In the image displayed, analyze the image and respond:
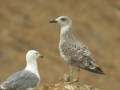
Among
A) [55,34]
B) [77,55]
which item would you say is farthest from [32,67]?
[55,34]

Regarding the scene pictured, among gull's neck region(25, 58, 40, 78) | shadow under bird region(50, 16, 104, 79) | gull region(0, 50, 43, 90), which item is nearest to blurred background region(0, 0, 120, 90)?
gull's neck region(25, 58, 40, 78)

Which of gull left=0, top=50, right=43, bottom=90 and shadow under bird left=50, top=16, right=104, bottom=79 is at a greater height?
shadow under bird left=50, top=16, right=104, bottom=79

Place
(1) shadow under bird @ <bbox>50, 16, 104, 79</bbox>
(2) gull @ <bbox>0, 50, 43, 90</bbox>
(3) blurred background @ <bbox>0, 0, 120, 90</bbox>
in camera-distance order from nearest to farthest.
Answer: (2) gull @ <bbox>0, 50, 43, 90</bbox> < (1) shadow under bird @ <bbox>50, 16, 104, 79</bbox> < (3) blurred background @ <bbox>0, 0, 120, 90</bbox>

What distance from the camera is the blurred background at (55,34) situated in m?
39.2

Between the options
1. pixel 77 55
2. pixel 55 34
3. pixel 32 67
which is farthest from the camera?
pixel 55 34

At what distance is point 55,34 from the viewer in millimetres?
Result: 43438

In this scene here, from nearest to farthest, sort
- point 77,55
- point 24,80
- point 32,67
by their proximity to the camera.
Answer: point 24,80 < point 77,55 < point 32,67

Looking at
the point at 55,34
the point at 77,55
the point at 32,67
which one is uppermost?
the point at 55,34

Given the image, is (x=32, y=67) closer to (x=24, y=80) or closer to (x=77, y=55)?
(x=24, y=80)

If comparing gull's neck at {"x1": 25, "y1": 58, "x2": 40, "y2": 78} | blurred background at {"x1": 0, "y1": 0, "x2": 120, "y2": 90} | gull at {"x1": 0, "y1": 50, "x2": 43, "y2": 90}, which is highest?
blurred background at {"x1": 0, "y1": 0, "x2": 120, "y2": 90}

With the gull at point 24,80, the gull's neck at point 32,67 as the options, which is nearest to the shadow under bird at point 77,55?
the gull's neck at point 32,67

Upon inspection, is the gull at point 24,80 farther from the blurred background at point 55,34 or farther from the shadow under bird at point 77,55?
the blurred background at point 55,34

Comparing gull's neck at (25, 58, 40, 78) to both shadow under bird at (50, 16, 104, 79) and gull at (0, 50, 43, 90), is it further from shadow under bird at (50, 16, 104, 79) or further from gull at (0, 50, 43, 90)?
shadow under bird at (50, 16, 104, 79)

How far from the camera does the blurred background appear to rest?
39219 mm
